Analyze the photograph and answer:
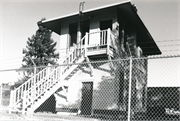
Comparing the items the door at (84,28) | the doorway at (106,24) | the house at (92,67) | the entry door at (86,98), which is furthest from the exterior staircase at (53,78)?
the door at (84,28)

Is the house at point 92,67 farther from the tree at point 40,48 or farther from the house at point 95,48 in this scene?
the tree at point 40,48

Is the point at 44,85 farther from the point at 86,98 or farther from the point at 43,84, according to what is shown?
the point at 86,98

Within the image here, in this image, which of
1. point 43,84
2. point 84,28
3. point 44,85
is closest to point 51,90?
point 44,85

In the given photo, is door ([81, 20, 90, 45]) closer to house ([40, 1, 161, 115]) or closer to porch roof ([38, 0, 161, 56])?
house ([40, 1, 161, 115])

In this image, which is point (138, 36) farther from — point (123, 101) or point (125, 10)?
point (123, 101)

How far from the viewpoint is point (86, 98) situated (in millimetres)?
13000

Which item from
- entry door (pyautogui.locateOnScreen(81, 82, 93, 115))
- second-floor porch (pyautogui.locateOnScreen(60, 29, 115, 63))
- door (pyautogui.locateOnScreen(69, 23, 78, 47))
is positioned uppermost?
door (pyautogui.locateOnScreen(69, 23, 78, 47))

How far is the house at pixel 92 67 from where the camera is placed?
37.3 ft

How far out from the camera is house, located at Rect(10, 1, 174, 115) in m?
11.4

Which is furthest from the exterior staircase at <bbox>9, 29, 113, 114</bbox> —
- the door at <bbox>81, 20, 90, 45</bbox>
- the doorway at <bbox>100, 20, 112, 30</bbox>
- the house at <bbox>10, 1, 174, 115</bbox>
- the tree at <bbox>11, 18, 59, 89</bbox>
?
the tree at <bbox>11, 18, 59, 89</bbox>

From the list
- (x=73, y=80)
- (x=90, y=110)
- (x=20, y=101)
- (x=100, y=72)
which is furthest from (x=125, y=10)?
(x=20, y=101)

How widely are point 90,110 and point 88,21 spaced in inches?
230

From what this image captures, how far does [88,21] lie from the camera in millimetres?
13789

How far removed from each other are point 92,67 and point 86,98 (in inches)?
80.4
